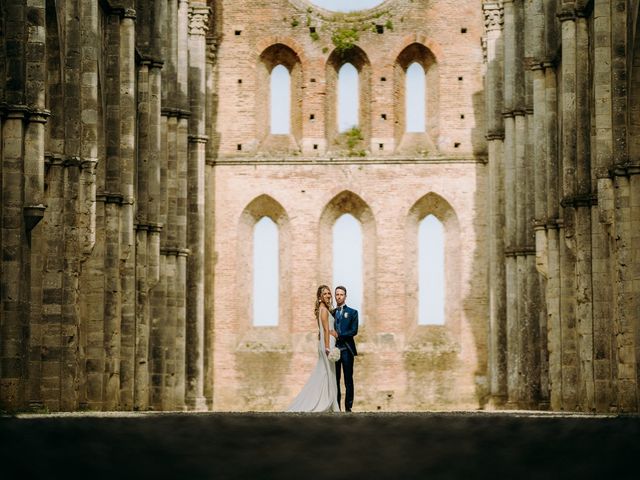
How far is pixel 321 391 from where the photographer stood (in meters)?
23.1

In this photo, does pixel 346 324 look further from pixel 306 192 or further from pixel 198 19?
pixel 306 192

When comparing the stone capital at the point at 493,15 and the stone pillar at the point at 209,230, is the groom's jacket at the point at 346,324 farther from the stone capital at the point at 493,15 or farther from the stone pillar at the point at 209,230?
the stone capital at the point at 493,15

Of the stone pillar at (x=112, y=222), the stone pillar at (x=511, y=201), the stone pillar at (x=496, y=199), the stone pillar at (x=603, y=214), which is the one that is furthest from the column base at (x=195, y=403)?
the stone pillar at (x=603, y=214)

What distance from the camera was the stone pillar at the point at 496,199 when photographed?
36500 mm

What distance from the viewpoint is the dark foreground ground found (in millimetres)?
10781

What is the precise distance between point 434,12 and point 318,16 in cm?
288

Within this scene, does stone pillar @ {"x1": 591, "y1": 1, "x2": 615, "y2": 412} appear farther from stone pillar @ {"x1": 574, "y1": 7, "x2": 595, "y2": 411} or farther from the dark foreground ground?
the dark foreground ground

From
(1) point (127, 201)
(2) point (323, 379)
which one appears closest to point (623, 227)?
(2) point (323, 379)

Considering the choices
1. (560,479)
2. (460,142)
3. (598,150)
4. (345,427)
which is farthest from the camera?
(460,142)

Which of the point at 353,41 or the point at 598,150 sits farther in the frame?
the point at 353,41

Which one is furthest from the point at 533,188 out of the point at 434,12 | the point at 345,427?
the point at 345,427

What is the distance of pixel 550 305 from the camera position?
2995 cm

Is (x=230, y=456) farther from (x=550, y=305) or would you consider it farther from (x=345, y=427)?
(x=550, y=305)

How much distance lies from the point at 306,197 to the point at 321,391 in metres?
16.3
